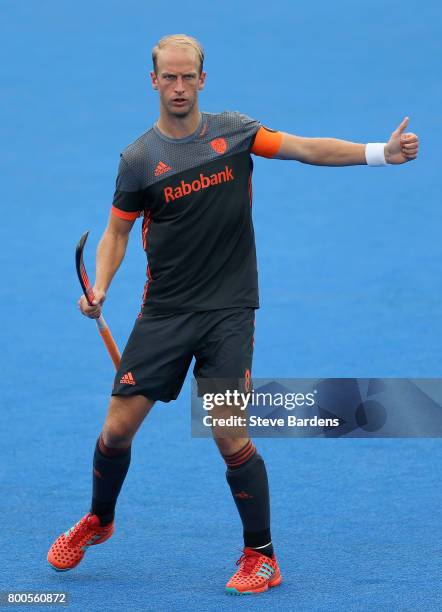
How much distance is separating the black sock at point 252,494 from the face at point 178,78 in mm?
1323

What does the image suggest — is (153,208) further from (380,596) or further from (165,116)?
(380,596)

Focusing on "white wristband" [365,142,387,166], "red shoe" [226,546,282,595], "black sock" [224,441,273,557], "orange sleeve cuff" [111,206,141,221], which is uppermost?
"white wristband" [365,142,387,166]

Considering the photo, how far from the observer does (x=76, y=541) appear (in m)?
5.45

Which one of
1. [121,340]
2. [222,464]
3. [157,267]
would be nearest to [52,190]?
[121,340]

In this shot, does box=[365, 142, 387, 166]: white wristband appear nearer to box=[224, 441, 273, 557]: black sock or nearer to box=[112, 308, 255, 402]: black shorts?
box=[112, 308, 255, 402]: black shorts

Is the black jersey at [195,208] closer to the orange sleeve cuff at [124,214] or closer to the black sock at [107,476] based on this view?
the orange sleeve cuff at [124,214]

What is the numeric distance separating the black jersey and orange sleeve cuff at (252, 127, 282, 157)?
0.08ft

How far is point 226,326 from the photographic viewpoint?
5.16m

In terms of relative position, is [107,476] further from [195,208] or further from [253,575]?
[195,208]

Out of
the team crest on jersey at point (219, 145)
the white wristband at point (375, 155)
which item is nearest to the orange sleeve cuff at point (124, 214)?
the team crest on jersey at point (219, 145)

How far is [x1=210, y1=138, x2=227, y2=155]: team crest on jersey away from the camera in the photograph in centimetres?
510

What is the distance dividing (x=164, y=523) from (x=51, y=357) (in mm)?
2656

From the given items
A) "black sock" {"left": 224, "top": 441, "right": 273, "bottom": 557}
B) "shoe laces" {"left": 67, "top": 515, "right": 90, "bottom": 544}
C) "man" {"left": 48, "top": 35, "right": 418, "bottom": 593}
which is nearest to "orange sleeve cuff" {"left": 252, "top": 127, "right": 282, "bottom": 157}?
"man" {"left": 48, "top": 35, "right": 418, "bottom": 593}

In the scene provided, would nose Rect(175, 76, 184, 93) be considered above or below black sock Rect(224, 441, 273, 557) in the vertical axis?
above
